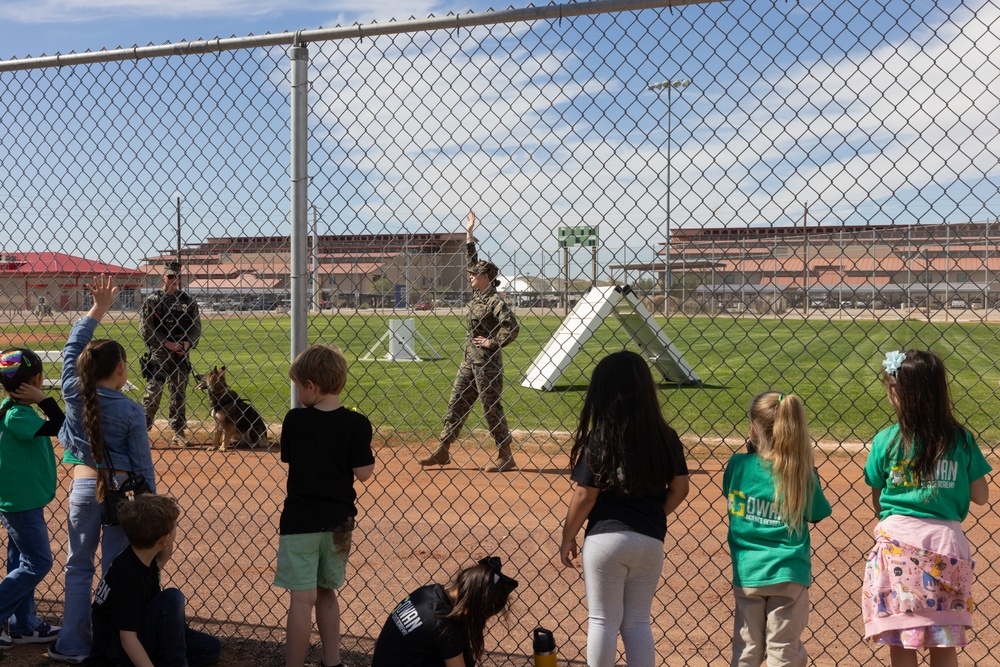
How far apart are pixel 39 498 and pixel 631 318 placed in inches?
425

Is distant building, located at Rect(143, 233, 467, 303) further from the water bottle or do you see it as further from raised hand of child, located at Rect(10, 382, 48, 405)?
the water bottle

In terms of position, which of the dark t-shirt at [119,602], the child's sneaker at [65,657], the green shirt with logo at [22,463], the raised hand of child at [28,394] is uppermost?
the raised hand of child at [28,394]

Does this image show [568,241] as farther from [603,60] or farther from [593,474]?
[593,474]

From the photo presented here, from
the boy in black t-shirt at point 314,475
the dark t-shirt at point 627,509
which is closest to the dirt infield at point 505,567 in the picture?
the boy in black t-shirt at point 314,475

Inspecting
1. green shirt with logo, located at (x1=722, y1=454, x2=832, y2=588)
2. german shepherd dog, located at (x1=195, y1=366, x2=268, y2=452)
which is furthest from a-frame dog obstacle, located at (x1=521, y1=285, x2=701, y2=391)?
green shirt with logo, located at (x1=722, y1=454, x2=832, y2=588)

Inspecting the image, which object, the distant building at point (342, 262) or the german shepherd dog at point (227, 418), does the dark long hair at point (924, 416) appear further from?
the german shepherd dog at point (227, 418)

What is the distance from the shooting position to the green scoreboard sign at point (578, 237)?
3398 mm

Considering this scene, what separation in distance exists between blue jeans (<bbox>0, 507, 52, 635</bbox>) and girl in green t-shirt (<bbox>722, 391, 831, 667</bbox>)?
119 inches

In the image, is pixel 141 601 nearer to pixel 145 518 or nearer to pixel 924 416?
pixel 145 518

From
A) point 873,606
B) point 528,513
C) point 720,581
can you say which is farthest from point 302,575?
point 528,513

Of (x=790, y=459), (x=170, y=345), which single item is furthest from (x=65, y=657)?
(x=170, y=345)

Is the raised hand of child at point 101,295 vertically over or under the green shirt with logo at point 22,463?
over

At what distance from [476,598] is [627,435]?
2.45 feet

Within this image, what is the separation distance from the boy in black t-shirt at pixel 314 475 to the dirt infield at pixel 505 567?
0.61 metres
